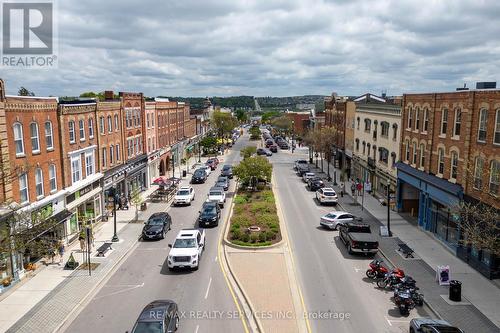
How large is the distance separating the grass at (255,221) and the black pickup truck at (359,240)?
4658 mm

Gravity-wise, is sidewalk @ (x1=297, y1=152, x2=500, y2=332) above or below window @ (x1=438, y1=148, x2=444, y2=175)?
below

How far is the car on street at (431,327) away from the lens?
1524cm

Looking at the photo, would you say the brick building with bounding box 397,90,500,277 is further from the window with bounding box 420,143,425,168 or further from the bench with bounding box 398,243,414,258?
the bench with bounding box 398,243,414,258

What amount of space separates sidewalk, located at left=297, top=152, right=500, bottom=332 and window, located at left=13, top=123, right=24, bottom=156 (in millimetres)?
22446

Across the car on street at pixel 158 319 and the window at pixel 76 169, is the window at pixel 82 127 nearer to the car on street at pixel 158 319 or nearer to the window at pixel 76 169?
the window at pixel 76 169

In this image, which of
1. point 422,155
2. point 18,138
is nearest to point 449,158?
point 422,155

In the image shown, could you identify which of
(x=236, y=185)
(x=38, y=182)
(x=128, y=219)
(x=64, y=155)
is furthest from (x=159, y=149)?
(x=38, y=182)

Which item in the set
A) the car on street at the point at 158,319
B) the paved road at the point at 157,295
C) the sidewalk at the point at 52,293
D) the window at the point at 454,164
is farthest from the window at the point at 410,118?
the car on street at the point at 158,319

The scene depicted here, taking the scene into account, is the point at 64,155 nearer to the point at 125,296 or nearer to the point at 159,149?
the point at 125,296

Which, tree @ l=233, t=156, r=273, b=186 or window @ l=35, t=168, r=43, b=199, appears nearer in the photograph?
window @ l=35, t=168, r=43, b=199

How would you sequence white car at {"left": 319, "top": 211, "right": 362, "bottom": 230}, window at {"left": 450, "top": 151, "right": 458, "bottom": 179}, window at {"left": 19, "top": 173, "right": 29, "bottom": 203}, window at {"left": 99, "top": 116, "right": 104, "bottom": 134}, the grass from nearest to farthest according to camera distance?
window at {"left": 19, "top": 173, "right": 29, "bottom": 203} < window at {"left": 450, "top": 151, "right": 458, "bottom": 179} < the grass < white car at {"left": 319, "top": 211, "right": 362, "bottom": 230} < window at {"left": 99, "top": 116, "right": 104, "bottom": 134}

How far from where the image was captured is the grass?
28.4 metres

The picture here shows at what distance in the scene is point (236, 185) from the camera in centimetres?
5162

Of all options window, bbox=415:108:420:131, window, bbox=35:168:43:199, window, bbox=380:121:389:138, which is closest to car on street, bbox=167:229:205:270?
window, bbox=35:168:43:199
